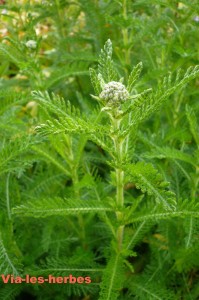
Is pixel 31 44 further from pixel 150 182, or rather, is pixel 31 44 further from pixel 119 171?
pixel 150 182

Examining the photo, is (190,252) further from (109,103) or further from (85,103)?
(85,103)

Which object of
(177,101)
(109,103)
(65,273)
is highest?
(109,103)

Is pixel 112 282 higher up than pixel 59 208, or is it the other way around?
pixel 59 208

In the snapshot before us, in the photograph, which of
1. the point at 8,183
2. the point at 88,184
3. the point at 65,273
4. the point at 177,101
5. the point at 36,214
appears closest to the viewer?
the point at 36,214

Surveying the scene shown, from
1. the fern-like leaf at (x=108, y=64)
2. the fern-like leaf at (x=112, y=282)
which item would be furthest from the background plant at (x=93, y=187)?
the fern-like leaf at (x=108, y=64)

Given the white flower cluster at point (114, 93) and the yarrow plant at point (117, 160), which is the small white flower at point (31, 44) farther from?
the white flower cluster at point (114, 93)

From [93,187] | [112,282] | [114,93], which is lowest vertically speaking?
[112,282]

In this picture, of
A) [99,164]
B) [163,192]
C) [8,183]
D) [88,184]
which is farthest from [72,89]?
[163,192]

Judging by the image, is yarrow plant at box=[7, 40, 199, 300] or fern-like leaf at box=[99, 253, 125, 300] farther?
fern-like leaf at box=[99, 253, 125, 300]

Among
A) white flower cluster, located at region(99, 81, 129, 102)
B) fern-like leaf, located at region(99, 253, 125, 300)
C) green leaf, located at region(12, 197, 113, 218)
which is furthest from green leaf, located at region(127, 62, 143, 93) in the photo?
fern-like leaf, located at region(99, 253, 125, 300)

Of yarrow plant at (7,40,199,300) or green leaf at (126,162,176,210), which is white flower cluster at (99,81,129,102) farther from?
green leaf at (126,162,176,210)

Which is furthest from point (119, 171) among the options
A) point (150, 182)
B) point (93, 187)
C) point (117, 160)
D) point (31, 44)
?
point (31, 44)
